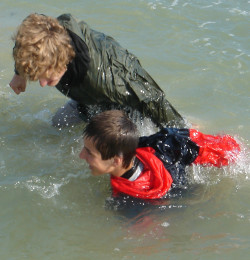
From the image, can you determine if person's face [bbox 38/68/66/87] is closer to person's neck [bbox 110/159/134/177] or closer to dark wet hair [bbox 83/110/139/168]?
dark wet hair [bbox 83/110/139/168]

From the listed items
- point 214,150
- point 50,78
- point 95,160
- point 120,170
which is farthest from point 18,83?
point 214,150

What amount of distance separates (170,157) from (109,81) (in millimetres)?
844

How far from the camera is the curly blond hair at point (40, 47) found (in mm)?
3457

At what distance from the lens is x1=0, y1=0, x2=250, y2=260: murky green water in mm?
3578

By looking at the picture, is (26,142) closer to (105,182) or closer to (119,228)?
(105,182)

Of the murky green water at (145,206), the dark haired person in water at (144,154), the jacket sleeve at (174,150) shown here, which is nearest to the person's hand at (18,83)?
the murky green water at (145,206)

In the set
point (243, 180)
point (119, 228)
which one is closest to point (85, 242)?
point (119, 228)

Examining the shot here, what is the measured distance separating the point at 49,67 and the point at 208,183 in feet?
5.70

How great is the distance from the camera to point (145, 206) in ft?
12.5

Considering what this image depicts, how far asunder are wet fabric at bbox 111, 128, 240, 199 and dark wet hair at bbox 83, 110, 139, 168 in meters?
0.29

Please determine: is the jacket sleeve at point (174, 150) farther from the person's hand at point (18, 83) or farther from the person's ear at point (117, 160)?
the person's hand at point (18, 83)

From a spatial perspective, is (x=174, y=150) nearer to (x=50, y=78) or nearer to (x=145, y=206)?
(x=145, y=206)

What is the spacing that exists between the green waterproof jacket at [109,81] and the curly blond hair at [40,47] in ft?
0.75

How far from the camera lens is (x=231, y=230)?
3.70 metres
